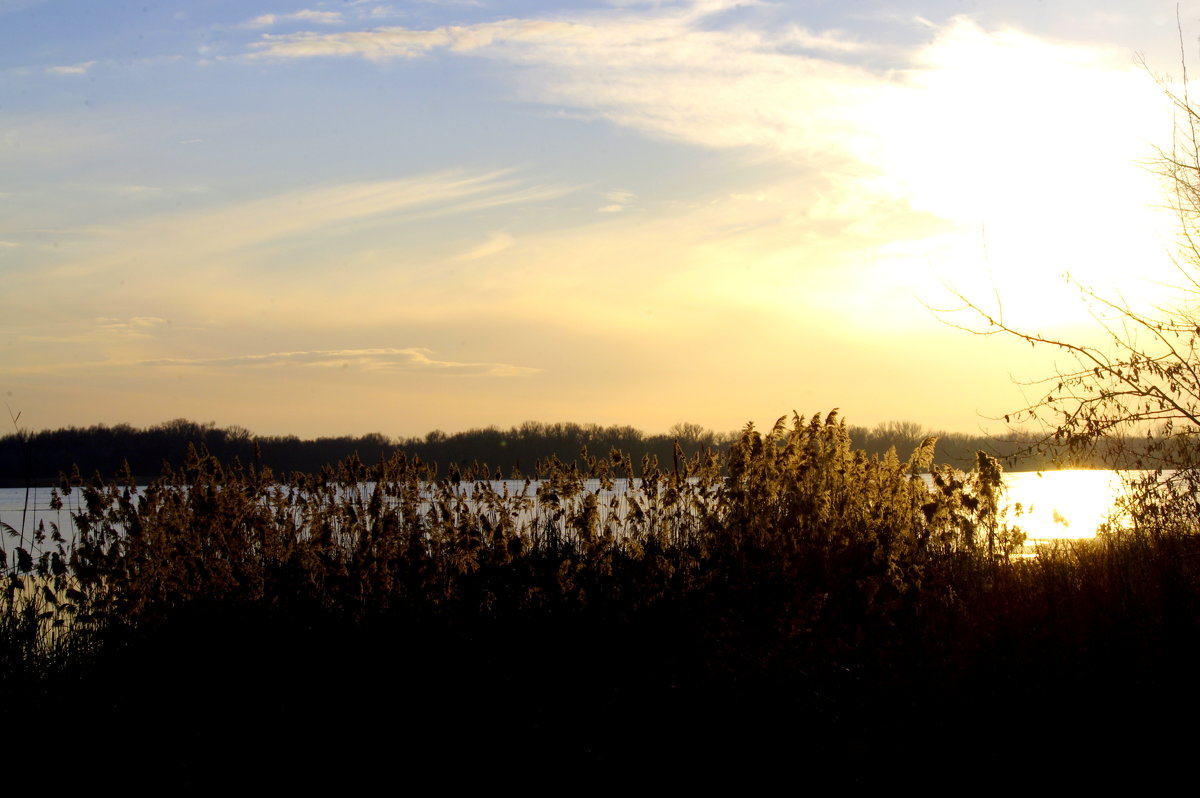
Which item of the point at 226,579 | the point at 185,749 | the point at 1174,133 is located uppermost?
the point at 1174,133

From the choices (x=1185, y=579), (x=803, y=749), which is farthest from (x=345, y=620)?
(x=1185, y=579)

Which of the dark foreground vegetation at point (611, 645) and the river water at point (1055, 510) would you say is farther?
the river water at point (1055, 510)

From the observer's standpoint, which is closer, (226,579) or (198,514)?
(226,579)

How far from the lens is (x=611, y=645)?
684 cm

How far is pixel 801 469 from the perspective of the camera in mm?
Answer: 9594

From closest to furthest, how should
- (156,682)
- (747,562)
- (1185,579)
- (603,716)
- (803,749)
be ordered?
(803,749) < (603,716) < (156,682) < (1185,579) < (747,562)

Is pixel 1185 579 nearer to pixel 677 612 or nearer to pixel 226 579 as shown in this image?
pixel 677 612

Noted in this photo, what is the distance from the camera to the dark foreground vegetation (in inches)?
200

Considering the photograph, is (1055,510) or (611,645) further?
(1055,510)

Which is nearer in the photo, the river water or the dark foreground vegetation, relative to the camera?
the dark foreground vegetation

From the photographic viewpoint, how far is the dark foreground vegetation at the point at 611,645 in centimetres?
507

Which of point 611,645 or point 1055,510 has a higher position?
point 1055,510

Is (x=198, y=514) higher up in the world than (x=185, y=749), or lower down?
higher up

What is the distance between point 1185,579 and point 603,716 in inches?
202
